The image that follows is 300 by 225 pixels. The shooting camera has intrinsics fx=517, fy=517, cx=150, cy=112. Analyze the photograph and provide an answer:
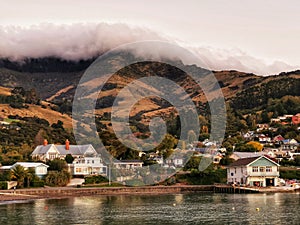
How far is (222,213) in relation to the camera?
163 ft

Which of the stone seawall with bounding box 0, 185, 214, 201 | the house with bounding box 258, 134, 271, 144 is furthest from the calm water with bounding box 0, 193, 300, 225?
the house with bounding box 258, 134, 271, 144

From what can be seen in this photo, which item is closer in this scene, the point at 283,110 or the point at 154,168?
the point at 154,168

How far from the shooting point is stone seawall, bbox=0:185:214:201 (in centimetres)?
7338

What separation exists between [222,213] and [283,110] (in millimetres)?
134082

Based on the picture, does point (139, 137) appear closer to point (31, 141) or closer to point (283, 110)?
point (31, 141)

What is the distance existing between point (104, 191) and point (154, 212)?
2943 cm

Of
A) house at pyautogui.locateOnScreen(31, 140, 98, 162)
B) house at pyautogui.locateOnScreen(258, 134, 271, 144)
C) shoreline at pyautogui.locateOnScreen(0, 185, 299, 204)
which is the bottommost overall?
shoreline at pyautogui.locateOnScreen(0, 185, 299, 204)

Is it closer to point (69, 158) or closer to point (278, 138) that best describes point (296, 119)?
point (278, 138)

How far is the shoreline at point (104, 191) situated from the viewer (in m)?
73.2

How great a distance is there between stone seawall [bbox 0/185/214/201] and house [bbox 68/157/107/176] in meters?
13.4

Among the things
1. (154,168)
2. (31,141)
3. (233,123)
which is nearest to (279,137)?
(233,123)

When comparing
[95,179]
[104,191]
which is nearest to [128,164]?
[95,179]

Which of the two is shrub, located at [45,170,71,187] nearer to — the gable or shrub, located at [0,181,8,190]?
shrub, located at [0,181,8,190]

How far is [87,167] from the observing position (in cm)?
9756
